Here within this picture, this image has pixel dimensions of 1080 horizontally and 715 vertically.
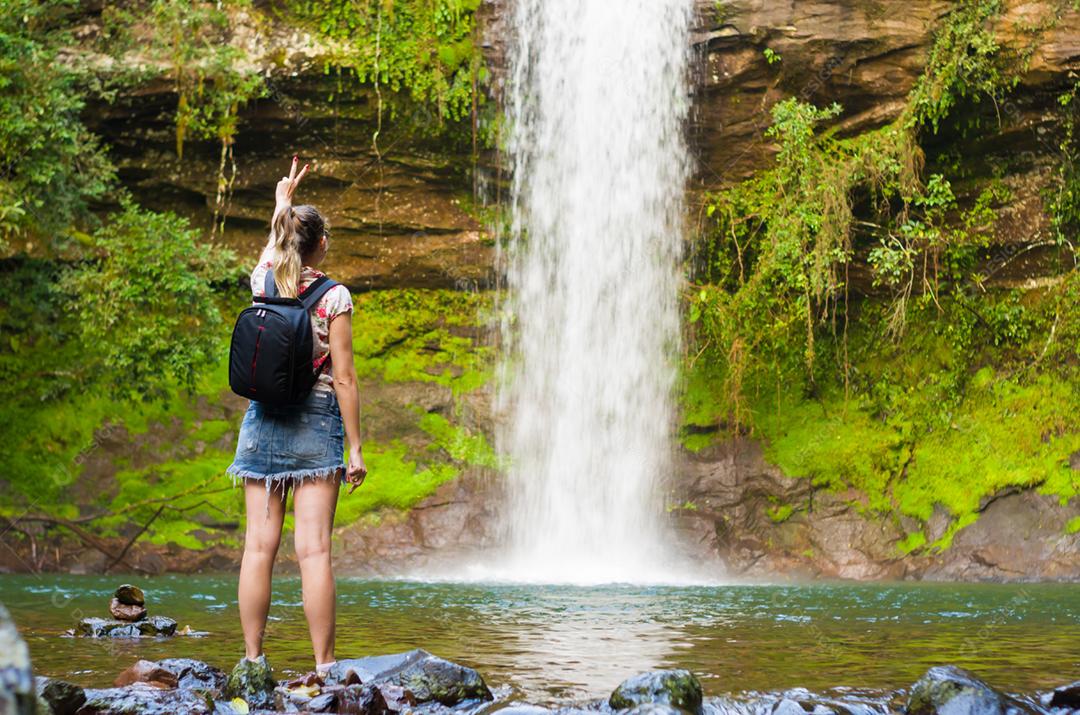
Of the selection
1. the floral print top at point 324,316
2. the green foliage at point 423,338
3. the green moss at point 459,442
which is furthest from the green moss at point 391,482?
the floral print top at point 324,316

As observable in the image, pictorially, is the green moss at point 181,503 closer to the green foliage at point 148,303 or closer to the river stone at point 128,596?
the green foliage at point 148,303

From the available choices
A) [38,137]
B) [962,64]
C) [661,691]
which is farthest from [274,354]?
[962,64]

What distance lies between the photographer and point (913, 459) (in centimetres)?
1105

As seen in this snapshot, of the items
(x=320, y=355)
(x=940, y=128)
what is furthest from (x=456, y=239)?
(x=320, y=355)

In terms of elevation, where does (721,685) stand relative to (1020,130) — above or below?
below

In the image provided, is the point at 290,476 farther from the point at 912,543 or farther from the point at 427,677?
the point at 912,543

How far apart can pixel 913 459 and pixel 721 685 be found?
823cm

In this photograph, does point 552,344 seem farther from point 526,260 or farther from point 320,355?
point 320,355

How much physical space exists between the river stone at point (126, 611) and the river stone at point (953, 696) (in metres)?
3.48

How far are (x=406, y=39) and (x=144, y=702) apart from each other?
944 centimetres

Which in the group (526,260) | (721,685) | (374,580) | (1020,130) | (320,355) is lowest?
(374,580)

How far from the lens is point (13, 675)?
1.39 metres

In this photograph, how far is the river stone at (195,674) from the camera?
3.43 meters

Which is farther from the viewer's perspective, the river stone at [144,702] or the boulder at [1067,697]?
the boulder at [1067,697]
